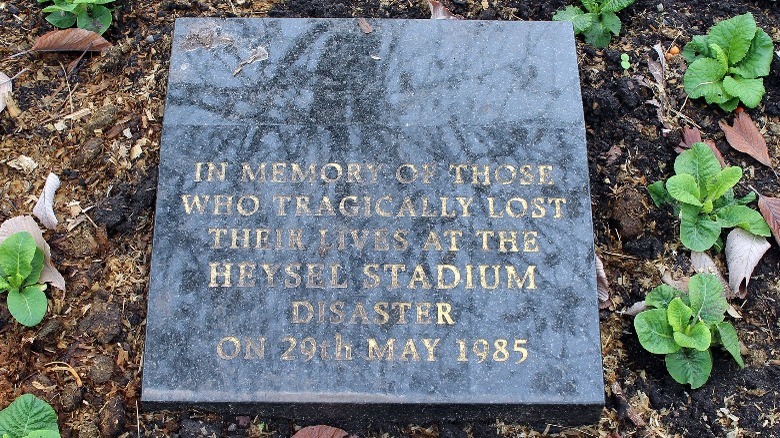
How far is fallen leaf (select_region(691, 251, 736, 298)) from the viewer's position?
9.55 feet

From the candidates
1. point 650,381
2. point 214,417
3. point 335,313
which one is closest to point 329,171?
point 335,313

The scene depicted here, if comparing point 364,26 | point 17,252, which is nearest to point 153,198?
point 17,252

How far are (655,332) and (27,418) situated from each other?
2197 mm

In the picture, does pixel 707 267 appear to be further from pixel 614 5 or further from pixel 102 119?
pixel 102 119

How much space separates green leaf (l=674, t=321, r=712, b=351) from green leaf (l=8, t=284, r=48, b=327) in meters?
2.25

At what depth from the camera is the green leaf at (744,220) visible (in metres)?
2.93

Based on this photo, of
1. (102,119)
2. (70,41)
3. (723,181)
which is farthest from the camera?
(70,41)

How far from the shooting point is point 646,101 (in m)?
3.25

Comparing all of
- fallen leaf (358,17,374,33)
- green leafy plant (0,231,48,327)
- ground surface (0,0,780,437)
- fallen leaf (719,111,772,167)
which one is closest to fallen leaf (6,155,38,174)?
ground surface (0,0,780,437)

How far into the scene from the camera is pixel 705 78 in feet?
10.6

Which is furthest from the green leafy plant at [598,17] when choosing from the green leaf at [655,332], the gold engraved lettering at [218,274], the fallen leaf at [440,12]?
the gold engraved lettering at [218,274]

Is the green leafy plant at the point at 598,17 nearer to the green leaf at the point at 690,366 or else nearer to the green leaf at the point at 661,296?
the green leaf at the point at 661,296

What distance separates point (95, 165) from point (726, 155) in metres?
2.57

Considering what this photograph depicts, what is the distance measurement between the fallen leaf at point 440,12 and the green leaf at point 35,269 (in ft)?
6.25
